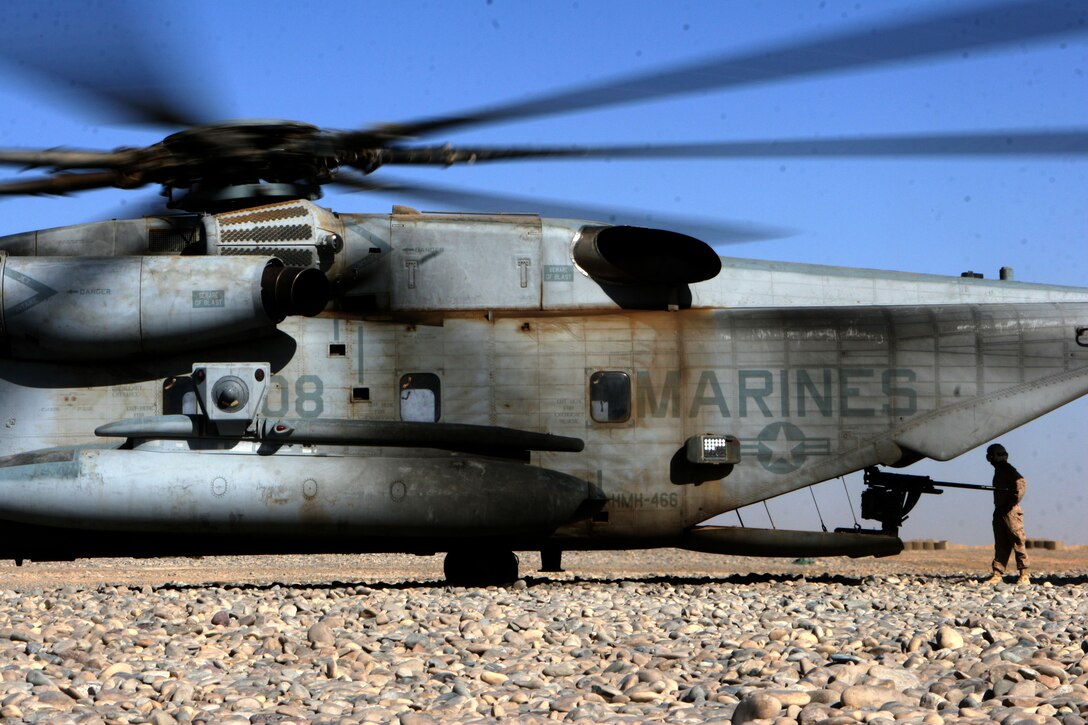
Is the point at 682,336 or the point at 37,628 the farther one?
the point at 682,336

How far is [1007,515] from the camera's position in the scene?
40.3ft

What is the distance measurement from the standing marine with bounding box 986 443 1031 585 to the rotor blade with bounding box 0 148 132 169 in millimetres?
8945

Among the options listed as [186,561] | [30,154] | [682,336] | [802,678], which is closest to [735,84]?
[802,678]

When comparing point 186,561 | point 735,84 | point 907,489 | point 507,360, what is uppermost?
point 735,84

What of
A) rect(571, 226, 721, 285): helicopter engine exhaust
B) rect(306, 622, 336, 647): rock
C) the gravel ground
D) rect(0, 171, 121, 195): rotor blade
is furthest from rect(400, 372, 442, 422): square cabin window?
the gravel ground

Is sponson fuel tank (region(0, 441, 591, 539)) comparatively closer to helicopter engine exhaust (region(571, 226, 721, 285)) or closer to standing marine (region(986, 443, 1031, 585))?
helicopter engine exhaust (region(571, 226, 721, 285))

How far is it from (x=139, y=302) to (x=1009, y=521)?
28.6 ft

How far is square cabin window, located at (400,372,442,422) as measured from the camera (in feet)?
34.7

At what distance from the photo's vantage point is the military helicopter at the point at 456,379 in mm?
9898

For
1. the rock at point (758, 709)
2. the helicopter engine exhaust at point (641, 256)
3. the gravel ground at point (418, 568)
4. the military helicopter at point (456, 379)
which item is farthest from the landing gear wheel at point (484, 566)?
the rock at point (758, 709)

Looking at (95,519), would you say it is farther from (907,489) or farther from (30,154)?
(907,489)

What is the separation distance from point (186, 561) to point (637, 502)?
1596 centimetres

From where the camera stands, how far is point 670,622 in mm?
7703

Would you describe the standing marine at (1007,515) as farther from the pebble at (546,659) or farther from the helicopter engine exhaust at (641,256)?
the helicopter engine exhaust at (641,256)
